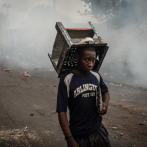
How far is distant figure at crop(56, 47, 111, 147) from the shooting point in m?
1.85

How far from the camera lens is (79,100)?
190cm

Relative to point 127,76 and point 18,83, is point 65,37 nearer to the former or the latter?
point 18,83

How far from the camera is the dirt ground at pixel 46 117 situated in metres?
3.65

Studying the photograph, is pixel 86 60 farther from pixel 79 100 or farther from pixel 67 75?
pixel 79 100

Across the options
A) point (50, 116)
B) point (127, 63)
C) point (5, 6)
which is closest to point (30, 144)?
point (50, 116)

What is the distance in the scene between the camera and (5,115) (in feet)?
15.4

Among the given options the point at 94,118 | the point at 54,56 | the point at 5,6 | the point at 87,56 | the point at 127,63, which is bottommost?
the point at 5,6

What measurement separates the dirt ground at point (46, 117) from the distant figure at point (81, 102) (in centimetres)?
172

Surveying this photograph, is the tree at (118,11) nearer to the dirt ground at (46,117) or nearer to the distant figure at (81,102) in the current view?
the dirt ground at (46,117)

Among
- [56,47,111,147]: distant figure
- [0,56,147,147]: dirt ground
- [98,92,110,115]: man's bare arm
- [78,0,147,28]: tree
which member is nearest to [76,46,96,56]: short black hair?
[56,47,111,147]: distant figure

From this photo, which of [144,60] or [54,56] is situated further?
[144,60]

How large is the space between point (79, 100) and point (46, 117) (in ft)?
9.86

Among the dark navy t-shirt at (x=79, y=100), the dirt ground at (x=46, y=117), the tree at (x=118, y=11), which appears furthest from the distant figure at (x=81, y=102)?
the tree at (x=118, y=11)

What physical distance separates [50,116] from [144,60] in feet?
22.5
